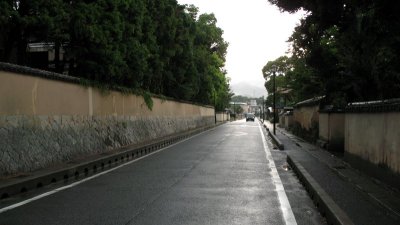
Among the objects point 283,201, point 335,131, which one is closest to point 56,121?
point 283,201

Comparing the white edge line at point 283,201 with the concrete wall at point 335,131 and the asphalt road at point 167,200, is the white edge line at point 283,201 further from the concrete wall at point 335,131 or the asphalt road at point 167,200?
the concrete wall at point 335,131

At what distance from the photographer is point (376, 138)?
10734 millimetres

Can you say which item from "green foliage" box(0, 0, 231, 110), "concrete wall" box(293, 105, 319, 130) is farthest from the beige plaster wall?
"concrete wall" box(293, 105, 319, 130)

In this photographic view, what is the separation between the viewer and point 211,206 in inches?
332

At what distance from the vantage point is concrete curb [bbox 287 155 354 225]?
6727 mm

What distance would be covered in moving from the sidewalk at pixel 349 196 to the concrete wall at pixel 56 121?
757 cm

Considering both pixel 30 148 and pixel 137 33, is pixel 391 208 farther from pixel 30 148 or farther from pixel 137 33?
pixel 137 33

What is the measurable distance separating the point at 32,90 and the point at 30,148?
185 cm

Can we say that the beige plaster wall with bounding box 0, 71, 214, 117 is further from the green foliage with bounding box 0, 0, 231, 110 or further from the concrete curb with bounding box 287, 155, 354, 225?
the concrete curb with bounding box 287, 155, 354, 225

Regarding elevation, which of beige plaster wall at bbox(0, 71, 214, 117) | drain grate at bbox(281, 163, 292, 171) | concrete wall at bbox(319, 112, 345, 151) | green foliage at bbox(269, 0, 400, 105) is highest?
green foliage at bbox(269, 0, 400, 105)

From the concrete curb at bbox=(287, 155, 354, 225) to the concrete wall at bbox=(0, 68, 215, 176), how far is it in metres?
7.39

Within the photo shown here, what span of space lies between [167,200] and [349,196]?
3497mm

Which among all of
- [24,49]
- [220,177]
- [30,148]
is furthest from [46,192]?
[24,49]

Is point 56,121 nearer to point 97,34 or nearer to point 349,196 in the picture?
point 97,34
